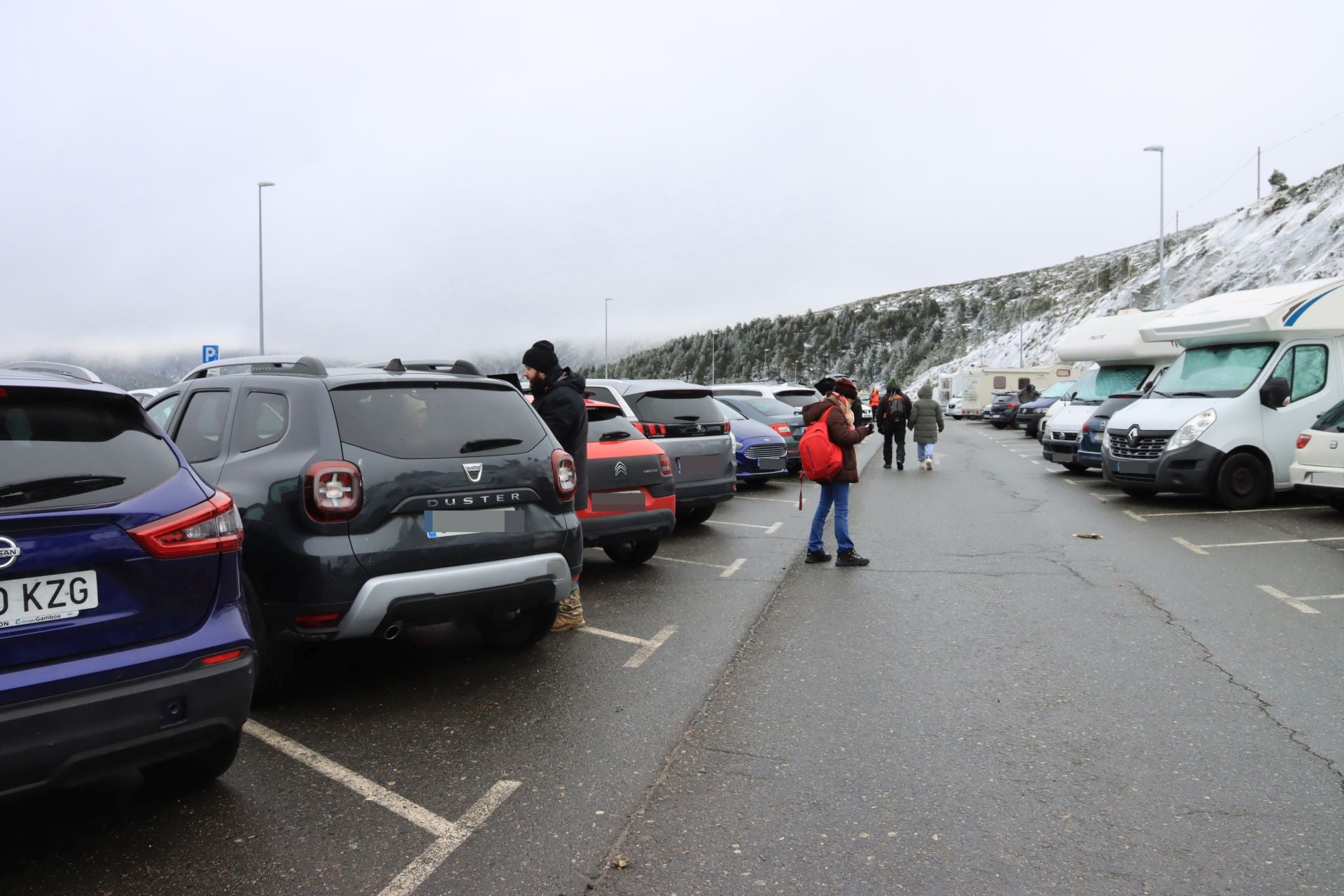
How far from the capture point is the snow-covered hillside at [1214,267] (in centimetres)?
5919

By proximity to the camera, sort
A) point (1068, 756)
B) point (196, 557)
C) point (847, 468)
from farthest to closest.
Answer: point (847, 468)
point (1068, 756)
point (196, 557)

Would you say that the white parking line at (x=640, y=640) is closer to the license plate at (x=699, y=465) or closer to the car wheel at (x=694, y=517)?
the license plate at (x=699, y=465)

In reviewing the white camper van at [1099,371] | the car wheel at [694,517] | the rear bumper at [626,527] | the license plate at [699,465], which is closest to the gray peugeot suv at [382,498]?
the rear bumper at [626,527]

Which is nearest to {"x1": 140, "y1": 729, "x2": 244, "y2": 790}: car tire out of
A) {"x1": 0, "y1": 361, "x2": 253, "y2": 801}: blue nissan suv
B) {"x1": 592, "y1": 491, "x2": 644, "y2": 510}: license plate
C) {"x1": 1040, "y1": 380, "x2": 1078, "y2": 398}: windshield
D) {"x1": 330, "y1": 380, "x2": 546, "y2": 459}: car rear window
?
{"x1": 0, "y1": 361, "x2": 253, "y2": 801}: blue nissan suv

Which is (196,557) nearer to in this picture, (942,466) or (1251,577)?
(1251,577)

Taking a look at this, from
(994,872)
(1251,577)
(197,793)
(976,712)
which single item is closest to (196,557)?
(197,793)

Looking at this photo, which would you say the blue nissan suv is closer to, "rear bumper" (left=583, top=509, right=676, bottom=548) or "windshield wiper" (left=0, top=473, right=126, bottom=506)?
"windshield wiper" (left=0, top=473, right=126, bottom=506)

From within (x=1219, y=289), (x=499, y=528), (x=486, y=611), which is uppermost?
(x=1219, y=289)

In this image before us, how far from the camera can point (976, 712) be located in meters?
4.55

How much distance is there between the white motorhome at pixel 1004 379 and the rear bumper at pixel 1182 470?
105 ft

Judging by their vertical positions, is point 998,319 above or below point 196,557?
above

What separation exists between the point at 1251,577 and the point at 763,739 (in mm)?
5547

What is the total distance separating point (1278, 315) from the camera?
11.9m

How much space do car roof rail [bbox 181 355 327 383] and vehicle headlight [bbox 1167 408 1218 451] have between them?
1057 centimetres
